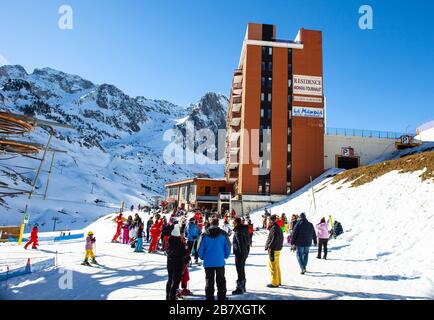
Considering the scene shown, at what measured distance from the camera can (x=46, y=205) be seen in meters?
86.1

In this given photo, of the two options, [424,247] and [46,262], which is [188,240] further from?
[424,247]

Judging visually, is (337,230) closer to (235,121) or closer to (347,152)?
(347,152)

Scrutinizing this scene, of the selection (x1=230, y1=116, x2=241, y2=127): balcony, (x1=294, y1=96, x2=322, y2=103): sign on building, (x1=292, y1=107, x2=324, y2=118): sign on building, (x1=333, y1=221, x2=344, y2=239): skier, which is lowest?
(x1=333, y1=221, x2=344, y2=239): skier

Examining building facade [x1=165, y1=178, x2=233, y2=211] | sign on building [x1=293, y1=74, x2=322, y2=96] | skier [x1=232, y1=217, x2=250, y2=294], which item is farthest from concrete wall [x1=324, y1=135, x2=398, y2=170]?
skier [x1=232, y1=217, x2=250, y2=294]

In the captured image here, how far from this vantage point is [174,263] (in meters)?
6.88

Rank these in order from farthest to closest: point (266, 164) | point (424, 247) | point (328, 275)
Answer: point (266, 164) → point (424, 247) → point (328, 275)

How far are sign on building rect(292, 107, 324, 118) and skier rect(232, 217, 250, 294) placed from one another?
46314 mm

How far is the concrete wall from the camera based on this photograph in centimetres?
5259

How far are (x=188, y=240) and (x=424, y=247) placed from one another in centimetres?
927

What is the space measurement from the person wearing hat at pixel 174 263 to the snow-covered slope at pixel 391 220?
19.9 feet

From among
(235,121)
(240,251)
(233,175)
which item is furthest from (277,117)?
(240,251)

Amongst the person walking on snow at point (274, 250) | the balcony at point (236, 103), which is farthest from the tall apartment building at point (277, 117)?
the person walking on snow at point (274, 250)

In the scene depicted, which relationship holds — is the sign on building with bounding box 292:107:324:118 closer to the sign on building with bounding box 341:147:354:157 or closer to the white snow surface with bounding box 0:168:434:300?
the sign on building with bounding box 341:147:354:157
